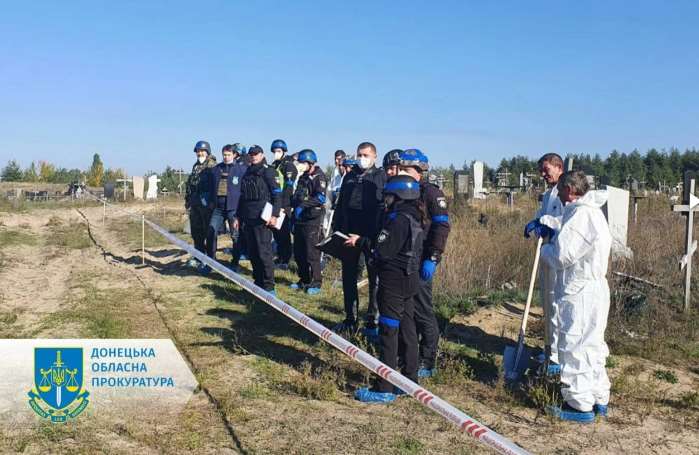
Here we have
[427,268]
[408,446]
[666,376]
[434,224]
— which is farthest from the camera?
[666,376]

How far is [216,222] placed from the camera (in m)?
10.2

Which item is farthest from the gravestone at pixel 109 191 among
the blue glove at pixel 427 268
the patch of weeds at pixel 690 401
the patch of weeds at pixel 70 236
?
the patch of weeds at pixel 690 401

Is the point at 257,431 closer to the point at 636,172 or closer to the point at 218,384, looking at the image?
the point at 218,384

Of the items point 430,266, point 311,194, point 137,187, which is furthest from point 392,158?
point 137,187

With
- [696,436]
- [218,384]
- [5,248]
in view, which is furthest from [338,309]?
[5,248]

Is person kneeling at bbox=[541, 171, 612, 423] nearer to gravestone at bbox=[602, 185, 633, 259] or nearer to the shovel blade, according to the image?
the shovel blade

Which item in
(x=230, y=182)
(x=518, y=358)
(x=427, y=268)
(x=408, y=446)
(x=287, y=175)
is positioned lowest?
(x=408, y=446)

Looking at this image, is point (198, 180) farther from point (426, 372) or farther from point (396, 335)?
point (396, 335)

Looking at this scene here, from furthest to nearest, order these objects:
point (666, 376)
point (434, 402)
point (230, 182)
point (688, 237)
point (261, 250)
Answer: point (230, 182) < point (261, 250) < point (688, 237) < point (666, 376) < point (434, 402)

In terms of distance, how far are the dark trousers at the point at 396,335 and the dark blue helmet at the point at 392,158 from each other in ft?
4.07

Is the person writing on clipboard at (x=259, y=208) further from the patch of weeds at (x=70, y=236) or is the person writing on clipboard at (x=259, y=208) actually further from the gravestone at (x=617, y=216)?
the patch of weeds at (x=70, y=236)

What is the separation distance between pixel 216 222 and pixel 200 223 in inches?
20.8

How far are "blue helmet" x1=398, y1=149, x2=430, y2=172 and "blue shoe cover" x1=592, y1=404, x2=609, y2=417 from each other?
7.45 ft

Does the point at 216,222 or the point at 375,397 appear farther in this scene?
the point at 216,222
